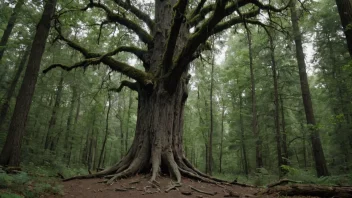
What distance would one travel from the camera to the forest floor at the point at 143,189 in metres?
5.14

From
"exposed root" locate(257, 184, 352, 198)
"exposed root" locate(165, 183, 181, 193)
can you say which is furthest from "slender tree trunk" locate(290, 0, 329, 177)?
"exposed root" locate(165, 183, 181, 193)

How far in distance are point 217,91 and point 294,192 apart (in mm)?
17356

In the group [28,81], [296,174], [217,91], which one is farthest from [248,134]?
[28,81]

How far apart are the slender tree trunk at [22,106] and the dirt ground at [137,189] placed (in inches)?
77.6

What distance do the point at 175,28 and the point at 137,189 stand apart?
4.30m

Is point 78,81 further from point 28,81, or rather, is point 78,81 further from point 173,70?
point 173,70

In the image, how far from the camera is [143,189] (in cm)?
547

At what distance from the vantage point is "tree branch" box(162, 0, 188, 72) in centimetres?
470

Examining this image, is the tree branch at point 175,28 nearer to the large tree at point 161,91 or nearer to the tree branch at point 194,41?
the large tree at point 161,91

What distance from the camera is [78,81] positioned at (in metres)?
16.3

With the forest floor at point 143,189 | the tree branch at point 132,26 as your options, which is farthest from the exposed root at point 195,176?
the tree branch at point 132,26

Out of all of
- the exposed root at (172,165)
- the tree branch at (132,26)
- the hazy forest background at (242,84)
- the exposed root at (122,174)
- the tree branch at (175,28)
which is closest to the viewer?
the tree branch at (175,28)

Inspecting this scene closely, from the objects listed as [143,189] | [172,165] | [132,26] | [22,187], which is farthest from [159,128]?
[132,26]

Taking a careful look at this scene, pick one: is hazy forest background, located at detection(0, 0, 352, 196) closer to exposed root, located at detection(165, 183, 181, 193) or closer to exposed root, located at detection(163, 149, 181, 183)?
exposed root, located at detection(163, 149, 181, 183)
